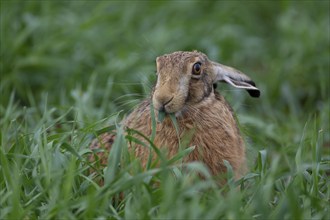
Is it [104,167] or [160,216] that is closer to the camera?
[160,216]

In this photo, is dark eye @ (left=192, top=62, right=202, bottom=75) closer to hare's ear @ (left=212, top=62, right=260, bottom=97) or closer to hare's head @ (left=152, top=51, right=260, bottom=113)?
hare's head @ (left=152, top=51, right=260, bottom=113)

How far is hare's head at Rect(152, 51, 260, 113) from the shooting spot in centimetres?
461

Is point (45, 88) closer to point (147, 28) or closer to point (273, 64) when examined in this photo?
point (147, 28)

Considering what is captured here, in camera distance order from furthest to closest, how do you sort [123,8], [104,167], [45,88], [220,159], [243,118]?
[123,8] → [45,88] → [243,118] → [220,159] → [104,167]

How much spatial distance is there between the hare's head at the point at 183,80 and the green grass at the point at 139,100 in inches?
12.3

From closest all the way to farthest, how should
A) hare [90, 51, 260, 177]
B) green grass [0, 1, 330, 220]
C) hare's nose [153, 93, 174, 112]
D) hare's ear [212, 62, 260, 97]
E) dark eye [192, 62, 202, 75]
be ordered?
green grass [0, 1, 330, 220] < hare's nose [153, 93, 174, 112] < hare [90, 51, 260, 177] < dark eye [192, 62, 202, 75] < hare's ear [212, 62, 260, 97]

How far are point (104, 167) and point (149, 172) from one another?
0.66 m

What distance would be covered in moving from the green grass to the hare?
0.55ft

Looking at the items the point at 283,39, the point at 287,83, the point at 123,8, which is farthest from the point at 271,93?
the point at 123,8

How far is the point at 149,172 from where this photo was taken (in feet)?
13.4

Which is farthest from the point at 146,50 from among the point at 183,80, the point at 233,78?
the point at 183,80

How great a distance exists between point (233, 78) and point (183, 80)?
0.67 metres

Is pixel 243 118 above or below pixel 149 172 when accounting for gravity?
below

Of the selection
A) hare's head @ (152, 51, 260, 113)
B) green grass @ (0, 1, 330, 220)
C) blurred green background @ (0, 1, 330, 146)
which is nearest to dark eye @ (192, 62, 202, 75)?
hare's head @ (152, 51, 260, 113)
